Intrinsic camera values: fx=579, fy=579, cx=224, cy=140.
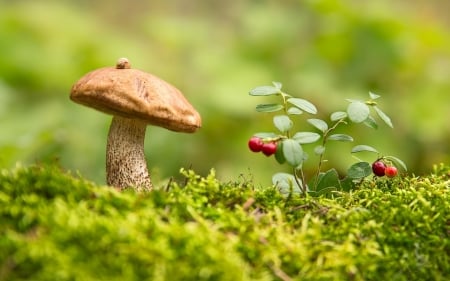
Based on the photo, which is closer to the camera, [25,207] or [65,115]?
[25,207]

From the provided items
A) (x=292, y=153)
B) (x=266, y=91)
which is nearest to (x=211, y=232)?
(x=292, y=153)

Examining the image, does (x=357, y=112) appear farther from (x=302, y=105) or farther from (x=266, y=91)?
(x=266, y=91)

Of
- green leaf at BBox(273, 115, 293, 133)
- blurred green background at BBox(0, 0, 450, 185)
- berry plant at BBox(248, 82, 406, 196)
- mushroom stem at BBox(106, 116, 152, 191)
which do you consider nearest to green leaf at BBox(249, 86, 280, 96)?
berry plant at BBox(248, 82, 406, 196)

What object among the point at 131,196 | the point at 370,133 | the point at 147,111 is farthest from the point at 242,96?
the point at 131,196

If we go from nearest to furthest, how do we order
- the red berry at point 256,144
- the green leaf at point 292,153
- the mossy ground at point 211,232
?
the mossy ground at point 211,232, the green leaf at point 292,153, the red berry at point 256,144

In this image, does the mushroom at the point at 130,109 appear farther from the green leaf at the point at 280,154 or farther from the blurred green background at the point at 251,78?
the blurred green background at the point at 251,78

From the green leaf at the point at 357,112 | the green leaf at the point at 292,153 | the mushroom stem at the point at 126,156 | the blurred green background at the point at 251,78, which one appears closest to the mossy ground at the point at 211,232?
the green leaf at the point at 292,153

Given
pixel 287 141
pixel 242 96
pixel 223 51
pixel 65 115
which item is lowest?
pixel 287 141

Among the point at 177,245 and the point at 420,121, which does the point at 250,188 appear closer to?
the point at 177,245
